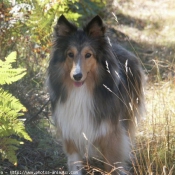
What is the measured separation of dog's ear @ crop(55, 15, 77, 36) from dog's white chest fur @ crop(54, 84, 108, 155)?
55 centimetres

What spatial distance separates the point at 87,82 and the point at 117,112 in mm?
472

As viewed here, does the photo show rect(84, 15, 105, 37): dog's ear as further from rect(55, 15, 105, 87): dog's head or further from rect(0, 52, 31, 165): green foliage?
rect(0, 52, 31, 165): green foliage

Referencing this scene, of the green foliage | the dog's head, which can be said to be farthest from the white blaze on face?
the green foliage

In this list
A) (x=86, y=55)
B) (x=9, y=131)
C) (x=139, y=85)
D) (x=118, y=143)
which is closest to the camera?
(x=9, y=131)

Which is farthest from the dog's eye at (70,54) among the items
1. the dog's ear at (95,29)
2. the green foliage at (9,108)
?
the green foliage at (9,108)

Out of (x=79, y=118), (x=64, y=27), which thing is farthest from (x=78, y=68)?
(x=79, y=118)

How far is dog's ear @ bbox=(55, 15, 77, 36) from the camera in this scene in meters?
4.32

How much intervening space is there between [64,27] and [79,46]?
265 mm

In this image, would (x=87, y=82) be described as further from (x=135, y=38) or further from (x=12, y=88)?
(x=135, y=38)

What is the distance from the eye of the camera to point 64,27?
436 centimetres

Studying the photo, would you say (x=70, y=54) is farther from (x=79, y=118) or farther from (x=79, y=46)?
(x=79, y=118)

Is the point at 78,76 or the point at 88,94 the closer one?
the point at 78,76

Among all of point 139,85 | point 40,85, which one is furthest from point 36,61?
point 139,85

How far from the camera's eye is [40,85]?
21.3 ft
